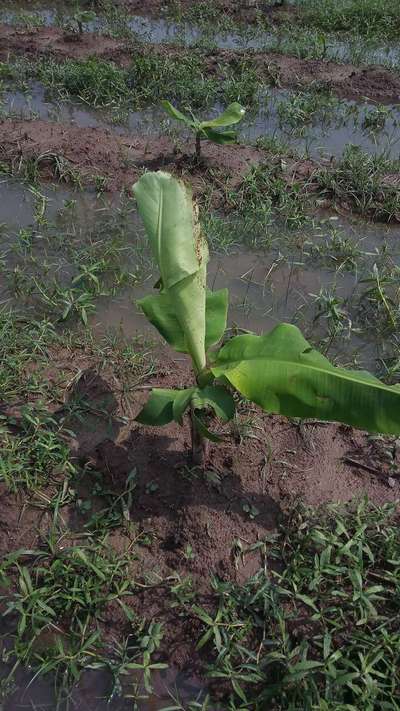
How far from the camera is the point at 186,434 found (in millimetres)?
2449

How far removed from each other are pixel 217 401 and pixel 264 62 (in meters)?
5.10

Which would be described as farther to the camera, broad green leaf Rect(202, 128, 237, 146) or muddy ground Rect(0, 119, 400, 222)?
muddy ground Rect(0, 119, 400, 222)

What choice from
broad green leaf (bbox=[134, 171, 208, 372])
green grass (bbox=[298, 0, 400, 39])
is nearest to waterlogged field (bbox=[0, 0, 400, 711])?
broad green leaf (bbox=[134, 171, 208, 372])

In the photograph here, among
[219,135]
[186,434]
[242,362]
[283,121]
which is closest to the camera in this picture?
[242,362]

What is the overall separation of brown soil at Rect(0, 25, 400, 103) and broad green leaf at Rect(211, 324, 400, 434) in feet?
15.2

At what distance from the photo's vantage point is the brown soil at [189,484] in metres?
2.04

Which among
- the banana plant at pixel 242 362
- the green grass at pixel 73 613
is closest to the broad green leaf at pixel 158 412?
the banana plant at pixel 242 362

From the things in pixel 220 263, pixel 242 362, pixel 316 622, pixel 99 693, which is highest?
pixel 242 362

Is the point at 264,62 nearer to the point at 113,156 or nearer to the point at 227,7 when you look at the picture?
the point at 227,7

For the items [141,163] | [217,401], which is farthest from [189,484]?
[141,163]

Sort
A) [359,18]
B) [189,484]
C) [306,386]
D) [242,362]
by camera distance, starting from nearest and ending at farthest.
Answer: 1. [306,386]
2. [242,362]
3. [189,484]
4. [359,18]

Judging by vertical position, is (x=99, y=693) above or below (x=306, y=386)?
below

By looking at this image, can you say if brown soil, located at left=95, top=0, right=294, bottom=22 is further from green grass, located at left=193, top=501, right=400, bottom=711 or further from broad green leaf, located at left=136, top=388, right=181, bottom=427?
green grass, located at left=193, top=501, right=400, bottom=711

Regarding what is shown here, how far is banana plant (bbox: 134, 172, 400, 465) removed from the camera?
5.49ft
